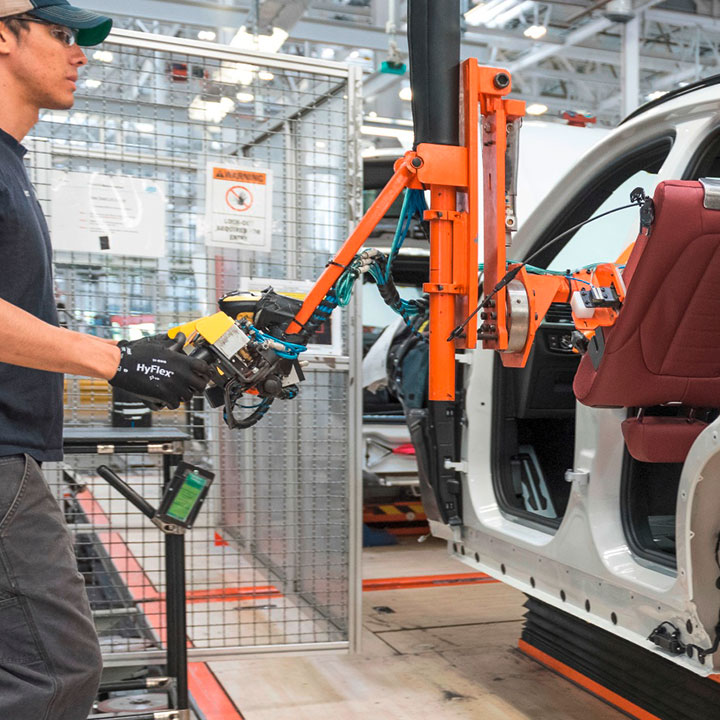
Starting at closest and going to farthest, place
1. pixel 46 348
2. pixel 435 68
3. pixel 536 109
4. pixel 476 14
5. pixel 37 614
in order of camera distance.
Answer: pixel 46 348 < pixel 37 614 < pixel 435 68 < pixel 476 14 < pixel 536 109

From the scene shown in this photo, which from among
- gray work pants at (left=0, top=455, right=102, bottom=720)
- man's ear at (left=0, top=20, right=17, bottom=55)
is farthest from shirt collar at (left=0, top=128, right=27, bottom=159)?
gray work pants at (left=0, top=455, right=102, bottom=720)

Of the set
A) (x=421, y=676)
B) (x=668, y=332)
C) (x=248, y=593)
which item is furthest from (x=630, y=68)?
(x=668, y=332)

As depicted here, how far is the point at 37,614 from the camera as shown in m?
1.89

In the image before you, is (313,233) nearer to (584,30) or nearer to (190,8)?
(190,8)

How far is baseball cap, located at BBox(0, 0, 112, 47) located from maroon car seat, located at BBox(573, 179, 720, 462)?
4.60 ft

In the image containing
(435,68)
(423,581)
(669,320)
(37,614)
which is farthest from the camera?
(423,581)

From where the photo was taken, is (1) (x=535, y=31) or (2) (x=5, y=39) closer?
(2) (x=5, y=39)

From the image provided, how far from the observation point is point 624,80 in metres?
11.7

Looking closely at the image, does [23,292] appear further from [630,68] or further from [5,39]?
[630,68]

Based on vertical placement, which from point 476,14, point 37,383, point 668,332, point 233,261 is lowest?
point 37,383

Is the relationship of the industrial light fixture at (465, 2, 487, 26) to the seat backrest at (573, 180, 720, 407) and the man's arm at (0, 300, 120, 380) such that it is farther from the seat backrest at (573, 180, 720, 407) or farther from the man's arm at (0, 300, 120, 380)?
the man's arm at (0, 300, 120, 380)

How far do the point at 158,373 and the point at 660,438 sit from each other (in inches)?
57.2

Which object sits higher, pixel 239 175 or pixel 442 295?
pixel 239 175

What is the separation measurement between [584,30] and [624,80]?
1.57 metres
